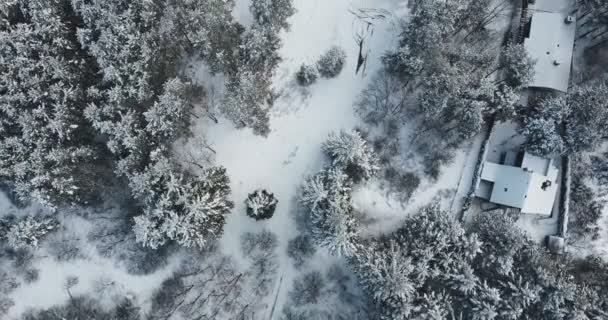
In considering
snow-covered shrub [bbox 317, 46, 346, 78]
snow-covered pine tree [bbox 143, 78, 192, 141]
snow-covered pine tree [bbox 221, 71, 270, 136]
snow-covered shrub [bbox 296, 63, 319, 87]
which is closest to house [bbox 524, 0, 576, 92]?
snow-covered shrub [bbox 317, 46, 346, 78]

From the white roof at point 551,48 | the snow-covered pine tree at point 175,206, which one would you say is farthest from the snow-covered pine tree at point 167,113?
the white roof at point 551,48

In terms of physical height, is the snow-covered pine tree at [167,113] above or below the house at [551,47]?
below

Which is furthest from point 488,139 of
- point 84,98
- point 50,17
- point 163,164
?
point 50,17

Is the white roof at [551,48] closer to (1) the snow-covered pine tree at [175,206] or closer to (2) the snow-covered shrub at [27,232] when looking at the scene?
(1) the snow-covered pine tree at [175,206]

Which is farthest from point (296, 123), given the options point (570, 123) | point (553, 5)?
point (553, 5)

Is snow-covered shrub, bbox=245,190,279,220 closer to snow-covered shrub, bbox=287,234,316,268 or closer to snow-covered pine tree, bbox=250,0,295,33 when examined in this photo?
snow-covered shrub, bbox=287,234,316,268

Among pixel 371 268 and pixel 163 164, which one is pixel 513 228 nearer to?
pixel 371 268

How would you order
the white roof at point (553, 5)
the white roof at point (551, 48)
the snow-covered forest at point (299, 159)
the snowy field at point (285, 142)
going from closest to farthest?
1. the snow-covered forest at point (299, 159)
2. the white roof at point (551, 48)
3. the snowy field at point (285, 142)
4. the white roof at point (553, 5)
